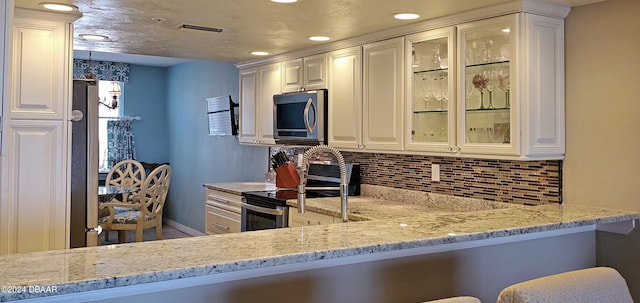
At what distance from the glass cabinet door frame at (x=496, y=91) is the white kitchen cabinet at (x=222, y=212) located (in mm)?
2098

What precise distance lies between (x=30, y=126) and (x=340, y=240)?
2.22 meters

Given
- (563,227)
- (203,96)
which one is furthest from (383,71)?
(203,96)

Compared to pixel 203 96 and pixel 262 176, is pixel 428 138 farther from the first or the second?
pixel 203 96

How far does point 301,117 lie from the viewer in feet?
14.0

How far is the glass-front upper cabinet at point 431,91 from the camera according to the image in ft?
10.3

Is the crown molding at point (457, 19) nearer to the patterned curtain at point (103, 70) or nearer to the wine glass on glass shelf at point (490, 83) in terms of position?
the wine glass on glass shelf at point (490, 83)

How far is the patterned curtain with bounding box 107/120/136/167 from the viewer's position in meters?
7.62

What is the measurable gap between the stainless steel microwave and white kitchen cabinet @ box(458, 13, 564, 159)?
4.32 feet

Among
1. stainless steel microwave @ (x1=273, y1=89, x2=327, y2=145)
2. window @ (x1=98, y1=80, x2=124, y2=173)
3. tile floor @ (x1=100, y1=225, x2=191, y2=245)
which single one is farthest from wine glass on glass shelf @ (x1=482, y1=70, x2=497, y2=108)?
window @ (x1=98, y1=80, x2=124, y2=173)

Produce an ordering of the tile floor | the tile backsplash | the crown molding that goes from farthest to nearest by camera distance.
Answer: the tile floor → the tile backsplash → the crown molding

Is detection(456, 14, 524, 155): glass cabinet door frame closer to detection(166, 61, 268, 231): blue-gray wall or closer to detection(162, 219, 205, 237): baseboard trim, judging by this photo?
detection(166, 61, 268, 231): blue-gray wall

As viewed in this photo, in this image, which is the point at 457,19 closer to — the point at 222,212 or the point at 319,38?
the point at 319,38

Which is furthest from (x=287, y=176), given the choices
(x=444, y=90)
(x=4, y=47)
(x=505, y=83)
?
(x=4, y=47)

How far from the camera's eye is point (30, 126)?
3020 mm
